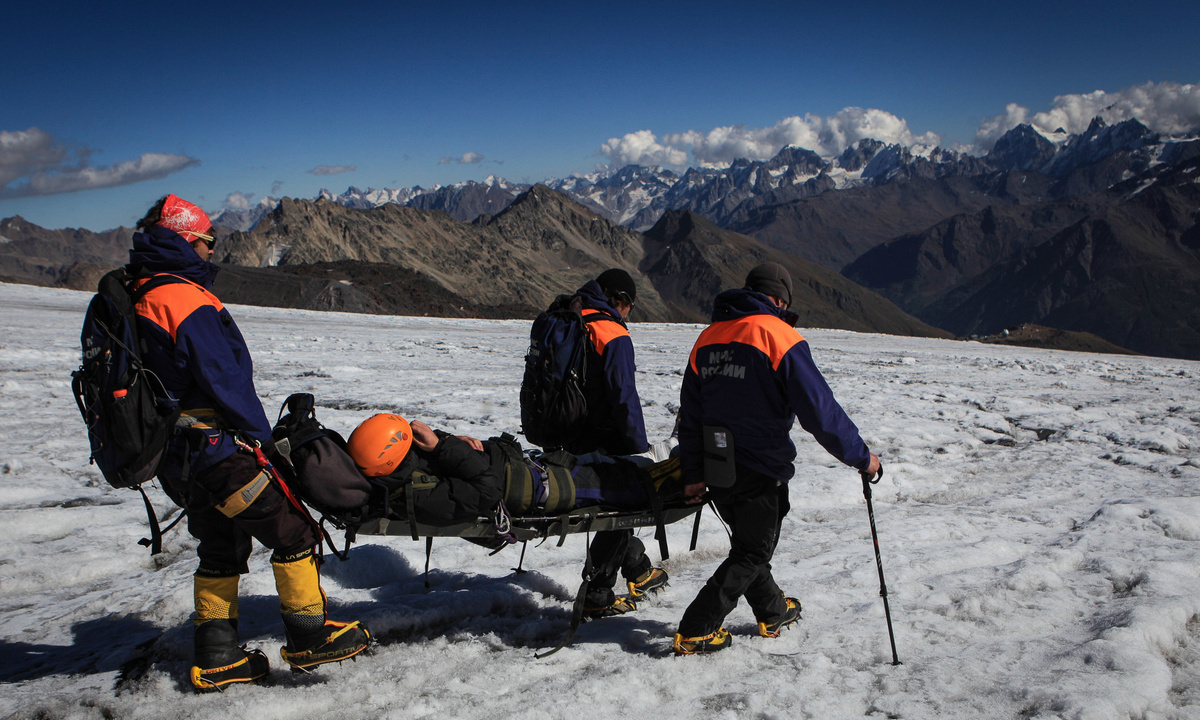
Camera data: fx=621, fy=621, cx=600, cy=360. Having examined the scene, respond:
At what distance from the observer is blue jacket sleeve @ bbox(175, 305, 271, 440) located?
3193mm

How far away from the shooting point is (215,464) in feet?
10.7

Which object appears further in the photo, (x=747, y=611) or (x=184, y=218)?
(x=747, y=611)

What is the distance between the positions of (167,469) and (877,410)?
9776mm

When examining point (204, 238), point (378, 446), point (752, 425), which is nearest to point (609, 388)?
point (752, 425)

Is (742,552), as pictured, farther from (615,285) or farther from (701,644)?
(615,285)

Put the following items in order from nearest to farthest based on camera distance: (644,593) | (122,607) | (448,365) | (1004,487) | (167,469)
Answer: (167,469) < (122,607) < (644,593) < (1004,487) < (448,365)

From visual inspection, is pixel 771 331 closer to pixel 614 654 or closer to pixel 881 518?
pixel 614 654

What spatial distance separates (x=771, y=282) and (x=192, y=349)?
3339 millimetres

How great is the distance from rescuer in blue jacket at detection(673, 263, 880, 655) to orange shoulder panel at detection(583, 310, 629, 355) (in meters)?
0.64

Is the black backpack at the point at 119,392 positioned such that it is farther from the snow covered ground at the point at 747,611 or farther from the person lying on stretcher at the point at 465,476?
the snow covered ground at the point at 747,611

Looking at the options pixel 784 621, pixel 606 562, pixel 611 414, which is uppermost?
pixel 611 414

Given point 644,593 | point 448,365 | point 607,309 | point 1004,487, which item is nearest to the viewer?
point 607,309

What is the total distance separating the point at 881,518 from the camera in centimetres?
648

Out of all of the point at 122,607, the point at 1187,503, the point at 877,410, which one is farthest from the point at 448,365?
the point at 1187,503
